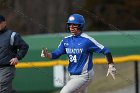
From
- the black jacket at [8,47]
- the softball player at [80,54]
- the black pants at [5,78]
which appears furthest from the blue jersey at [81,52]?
the black pants at [5,78]

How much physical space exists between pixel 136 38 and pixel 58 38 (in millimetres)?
1699

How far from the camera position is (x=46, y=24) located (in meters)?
21.8

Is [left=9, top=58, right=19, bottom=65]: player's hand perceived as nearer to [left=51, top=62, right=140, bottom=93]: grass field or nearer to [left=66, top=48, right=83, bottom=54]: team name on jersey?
[left=66, top=48, right=83, bottom=54]: team name on jersey

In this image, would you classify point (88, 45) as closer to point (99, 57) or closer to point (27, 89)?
point (99, 57)

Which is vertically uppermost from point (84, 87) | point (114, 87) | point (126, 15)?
point (84, 87)

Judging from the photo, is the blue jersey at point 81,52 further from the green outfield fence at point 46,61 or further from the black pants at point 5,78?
the green outfield fence at point 46,61

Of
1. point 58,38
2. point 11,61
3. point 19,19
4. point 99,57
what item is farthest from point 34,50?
point 19,19

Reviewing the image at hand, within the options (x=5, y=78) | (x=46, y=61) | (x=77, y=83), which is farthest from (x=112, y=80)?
(x=77, y=83)

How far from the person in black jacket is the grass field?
3.27m

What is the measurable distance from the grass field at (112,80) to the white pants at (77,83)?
3.24 meters

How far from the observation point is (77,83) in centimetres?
1032

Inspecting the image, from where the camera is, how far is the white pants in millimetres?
10289

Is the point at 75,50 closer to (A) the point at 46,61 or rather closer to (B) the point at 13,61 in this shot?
(B) the point at 13,61

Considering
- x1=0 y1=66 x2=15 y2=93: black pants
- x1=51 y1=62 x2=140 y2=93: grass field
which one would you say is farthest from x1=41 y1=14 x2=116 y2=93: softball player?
x1=51 y1=62 x2=140 y2=93: grass field
